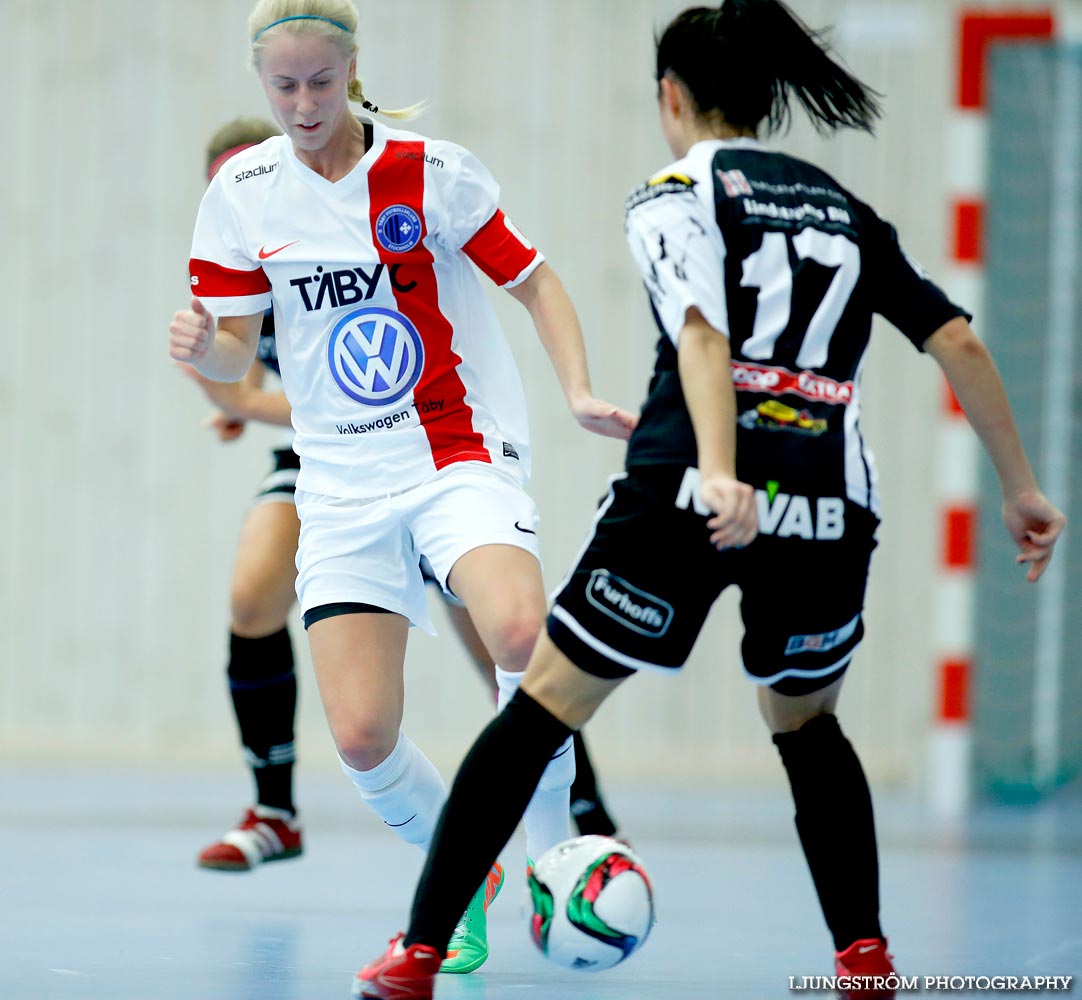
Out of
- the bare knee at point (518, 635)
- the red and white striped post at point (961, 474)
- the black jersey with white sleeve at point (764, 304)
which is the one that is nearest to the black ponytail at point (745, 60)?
the black jersey with white sleeve at point (764, 304)

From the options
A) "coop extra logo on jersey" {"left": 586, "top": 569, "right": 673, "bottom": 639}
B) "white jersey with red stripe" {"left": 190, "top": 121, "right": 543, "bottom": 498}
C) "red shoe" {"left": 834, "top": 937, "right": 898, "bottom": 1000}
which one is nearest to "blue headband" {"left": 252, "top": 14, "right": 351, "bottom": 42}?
"white jersey with red stripe" {"left": 190, "top": 121, "right": 543, "bottom": 498}

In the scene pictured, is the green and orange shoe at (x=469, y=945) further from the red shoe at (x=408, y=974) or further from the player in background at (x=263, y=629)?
the player in background at (x=263, y=629)

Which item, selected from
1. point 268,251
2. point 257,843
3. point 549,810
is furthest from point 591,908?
point 257,843

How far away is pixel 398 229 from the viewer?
2.65 metres

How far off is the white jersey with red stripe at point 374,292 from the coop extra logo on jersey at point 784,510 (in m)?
0.67

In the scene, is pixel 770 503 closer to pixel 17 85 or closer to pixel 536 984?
pixel 536 984

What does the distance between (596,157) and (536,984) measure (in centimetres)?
468

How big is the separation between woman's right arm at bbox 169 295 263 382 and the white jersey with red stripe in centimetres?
3

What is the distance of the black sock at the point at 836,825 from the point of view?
217cm

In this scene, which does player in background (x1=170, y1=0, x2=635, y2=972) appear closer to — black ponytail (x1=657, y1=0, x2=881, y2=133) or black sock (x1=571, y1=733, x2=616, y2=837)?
black ponytail (x1=657, y1=0, x2=881, y2=133)

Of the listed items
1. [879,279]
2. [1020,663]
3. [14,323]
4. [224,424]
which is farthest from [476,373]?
[14,323]

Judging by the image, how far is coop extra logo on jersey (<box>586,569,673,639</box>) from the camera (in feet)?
6.66

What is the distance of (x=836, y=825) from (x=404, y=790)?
0.77m

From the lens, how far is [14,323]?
6.72m
